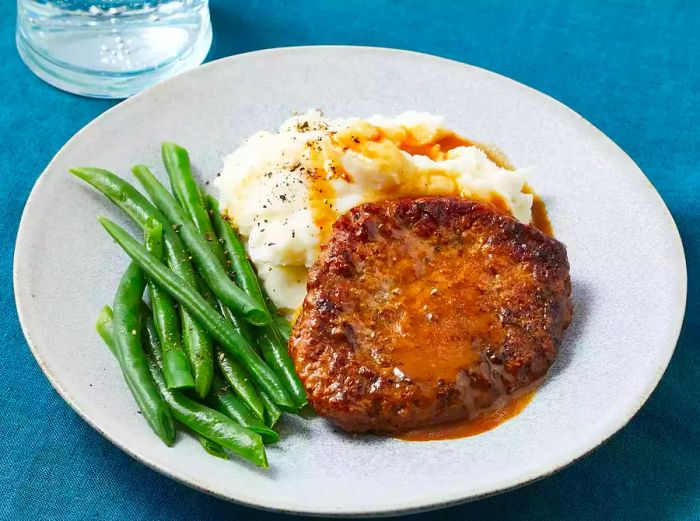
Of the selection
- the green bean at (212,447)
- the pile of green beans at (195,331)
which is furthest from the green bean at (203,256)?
the green bean at (212,447)

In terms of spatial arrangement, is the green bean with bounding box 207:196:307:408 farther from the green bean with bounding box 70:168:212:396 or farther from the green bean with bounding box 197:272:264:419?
the green bean with bounding box 70:168:212:396

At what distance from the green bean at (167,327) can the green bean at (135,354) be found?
0.09m

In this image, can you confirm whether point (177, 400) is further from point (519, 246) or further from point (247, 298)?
point (519, 246)

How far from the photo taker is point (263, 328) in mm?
5043

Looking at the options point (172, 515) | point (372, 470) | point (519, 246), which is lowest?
point (172, 515)

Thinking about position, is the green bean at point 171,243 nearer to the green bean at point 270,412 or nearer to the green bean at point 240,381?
the green bean at point 240,381

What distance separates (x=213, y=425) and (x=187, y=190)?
198 centimetres

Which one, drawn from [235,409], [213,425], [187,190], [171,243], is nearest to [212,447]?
[213,425]

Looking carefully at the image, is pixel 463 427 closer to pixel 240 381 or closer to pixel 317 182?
pixel 240 381

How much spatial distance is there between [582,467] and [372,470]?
1266 mm

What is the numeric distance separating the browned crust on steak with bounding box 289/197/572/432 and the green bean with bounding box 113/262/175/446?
0.74 metres

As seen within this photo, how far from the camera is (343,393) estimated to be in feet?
14.6

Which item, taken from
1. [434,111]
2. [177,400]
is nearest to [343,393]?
[177,400]

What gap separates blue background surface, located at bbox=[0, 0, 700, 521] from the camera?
460 centimetres
